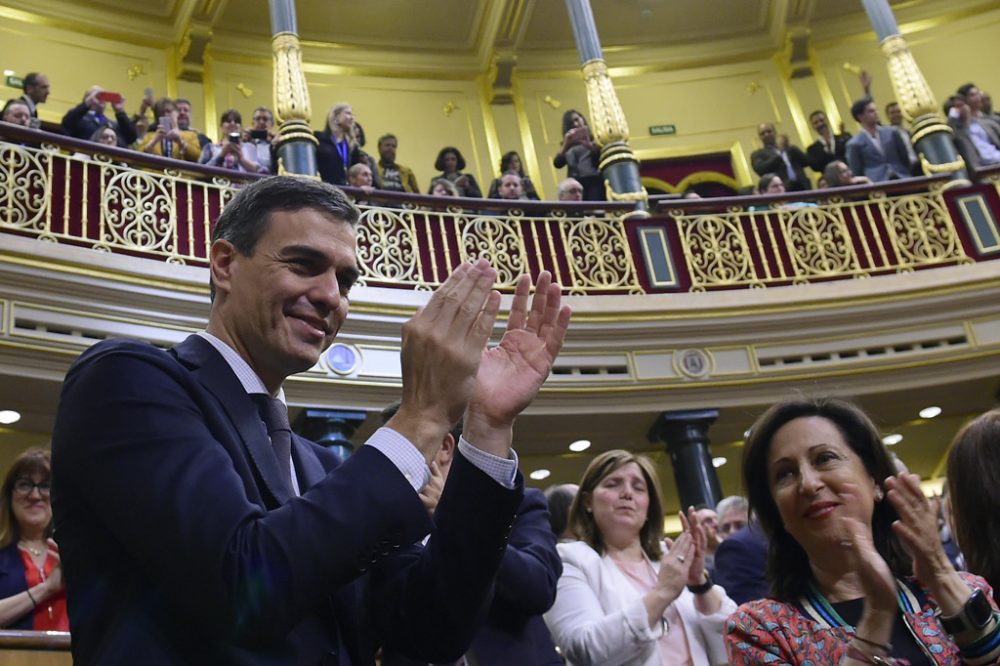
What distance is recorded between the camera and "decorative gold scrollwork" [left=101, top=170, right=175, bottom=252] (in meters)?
6.29

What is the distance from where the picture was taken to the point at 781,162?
9.08m

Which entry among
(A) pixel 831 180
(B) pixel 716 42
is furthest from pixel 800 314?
(B) pixel 716 42

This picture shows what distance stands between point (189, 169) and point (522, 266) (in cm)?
235

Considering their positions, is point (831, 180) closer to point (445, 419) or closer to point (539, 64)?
point (539, 64)

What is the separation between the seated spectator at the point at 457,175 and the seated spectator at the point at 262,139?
143cm

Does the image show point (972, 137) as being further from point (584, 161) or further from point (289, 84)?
point (289, 84)

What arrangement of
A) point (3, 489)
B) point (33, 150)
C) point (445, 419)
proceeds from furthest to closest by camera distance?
point (33, 150) < point (3, 489) < point (445, 419)

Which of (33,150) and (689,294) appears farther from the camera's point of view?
(689,294)

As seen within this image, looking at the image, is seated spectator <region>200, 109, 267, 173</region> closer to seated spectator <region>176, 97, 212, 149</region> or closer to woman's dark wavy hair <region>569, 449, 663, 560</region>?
seated spectator <region>176, 97, 212, 149</region>

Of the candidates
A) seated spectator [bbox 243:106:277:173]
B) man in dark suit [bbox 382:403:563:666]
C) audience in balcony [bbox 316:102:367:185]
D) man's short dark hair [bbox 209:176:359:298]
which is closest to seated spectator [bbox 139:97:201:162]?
seated spectator [bbox 243:106:277:173]

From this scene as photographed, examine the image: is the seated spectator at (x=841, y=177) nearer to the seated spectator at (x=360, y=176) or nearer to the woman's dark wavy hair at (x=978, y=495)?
the seated spectator at (x=360, y=176)

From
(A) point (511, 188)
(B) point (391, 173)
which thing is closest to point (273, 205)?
(A) point (511, 188)

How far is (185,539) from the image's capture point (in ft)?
3.26

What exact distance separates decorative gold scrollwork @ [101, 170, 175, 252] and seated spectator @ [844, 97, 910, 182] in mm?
5551
